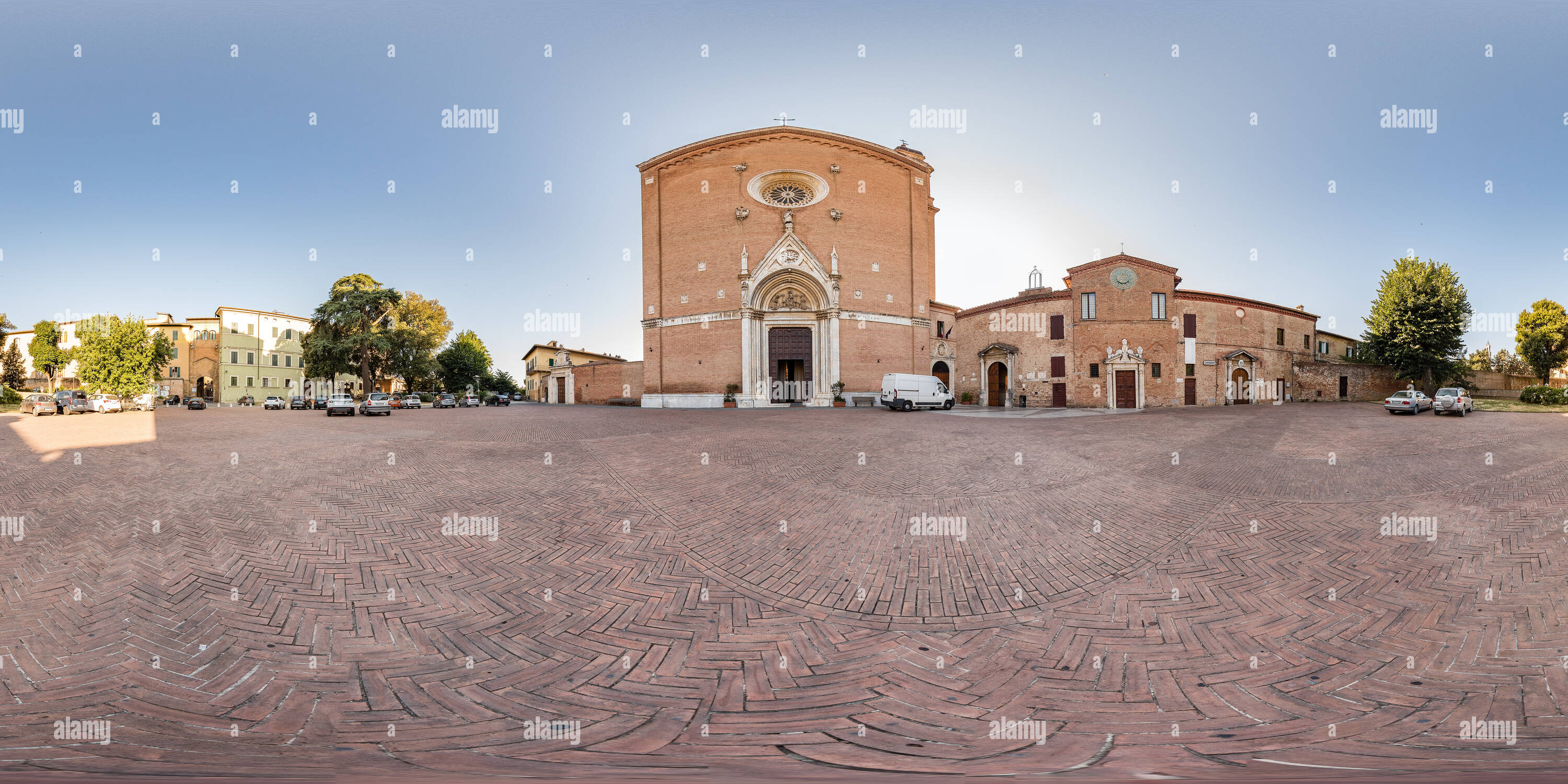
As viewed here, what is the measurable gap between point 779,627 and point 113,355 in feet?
202

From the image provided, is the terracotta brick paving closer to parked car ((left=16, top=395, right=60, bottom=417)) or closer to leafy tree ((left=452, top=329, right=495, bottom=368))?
parked car ((left=16, top=395, right=60, bottom=417))

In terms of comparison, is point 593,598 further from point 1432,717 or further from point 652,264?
point 652,264

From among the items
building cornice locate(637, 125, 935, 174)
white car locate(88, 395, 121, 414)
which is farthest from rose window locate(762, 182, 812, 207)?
white car locate(88, 395, 121, 414)

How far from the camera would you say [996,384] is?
3300 centimetres

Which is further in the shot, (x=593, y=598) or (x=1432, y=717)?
(x=593, y=598)

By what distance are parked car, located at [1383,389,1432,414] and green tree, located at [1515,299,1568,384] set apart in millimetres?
29215

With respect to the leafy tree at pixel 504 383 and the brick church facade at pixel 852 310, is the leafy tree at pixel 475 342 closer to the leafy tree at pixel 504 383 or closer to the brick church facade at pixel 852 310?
the leafy tree at pixel 504 383

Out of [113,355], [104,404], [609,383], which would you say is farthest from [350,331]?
[609,383]

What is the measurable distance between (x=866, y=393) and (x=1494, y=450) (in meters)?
22.6

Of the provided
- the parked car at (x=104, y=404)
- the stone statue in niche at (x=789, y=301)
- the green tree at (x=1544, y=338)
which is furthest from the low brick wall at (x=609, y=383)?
the green tree at (x=1544, y=338)

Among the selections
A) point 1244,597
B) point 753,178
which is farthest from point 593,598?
point 753,178

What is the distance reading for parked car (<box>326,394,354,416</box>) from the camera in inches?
1049

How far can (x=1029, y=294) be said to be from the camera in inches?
1266

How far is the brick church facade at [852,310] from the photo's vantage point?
99.3 feet
